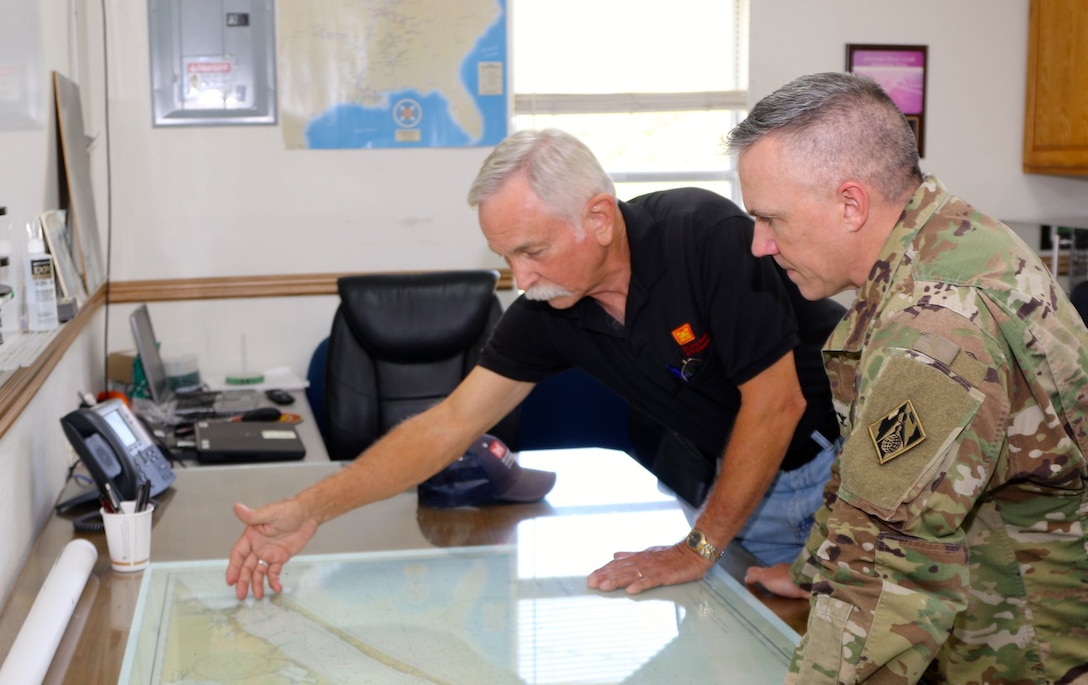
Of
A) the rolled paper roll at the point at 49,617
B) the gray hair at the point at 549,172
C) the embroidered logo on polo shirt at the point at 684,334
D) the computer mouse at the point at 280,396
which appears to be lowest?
the computer mouse at the point at 280,396

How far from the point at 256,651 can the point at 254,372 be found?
2.65 metres

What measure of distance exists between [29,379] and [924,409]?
1420 millimetres

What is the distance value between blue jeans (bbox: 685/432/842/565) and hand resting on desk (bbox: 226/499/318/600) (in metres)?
0.74

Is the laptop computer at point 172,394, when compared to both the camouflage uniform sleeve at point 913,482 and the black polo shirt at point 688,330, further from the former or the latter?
the camouflage uniform sleeve at point 913,482

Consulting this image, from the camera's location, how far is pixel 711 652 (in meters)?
1.40

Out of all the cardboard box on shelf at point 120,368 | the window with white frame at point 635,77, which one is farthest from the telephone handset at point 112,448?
the window with white frame at point 635,77

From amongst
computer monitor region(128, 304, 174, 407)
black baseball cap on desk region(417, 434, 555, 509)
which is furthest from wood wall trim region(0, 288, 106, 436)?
black baseball cap on desk region(417, 434, 555, 509)

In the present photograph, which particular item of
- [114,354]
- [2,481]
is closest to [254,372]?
[114,354]

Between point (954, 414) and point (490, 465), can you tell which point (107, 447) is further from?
point (954, 414)

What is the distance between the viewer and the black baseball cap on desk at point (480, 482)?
6.63ft

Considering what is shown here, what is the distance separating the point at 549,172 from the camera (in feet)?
5.77

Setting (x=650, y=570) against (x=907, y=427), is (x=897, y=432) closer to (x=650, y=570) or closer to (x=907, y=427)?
(x=907, y=427)

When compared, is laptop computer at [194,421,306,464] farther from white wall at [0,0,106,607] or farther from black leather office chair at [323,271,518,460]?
black leather office chair at [323,271,518,460]

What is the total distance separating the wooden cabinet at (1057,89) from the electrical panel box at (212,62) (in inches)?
116
